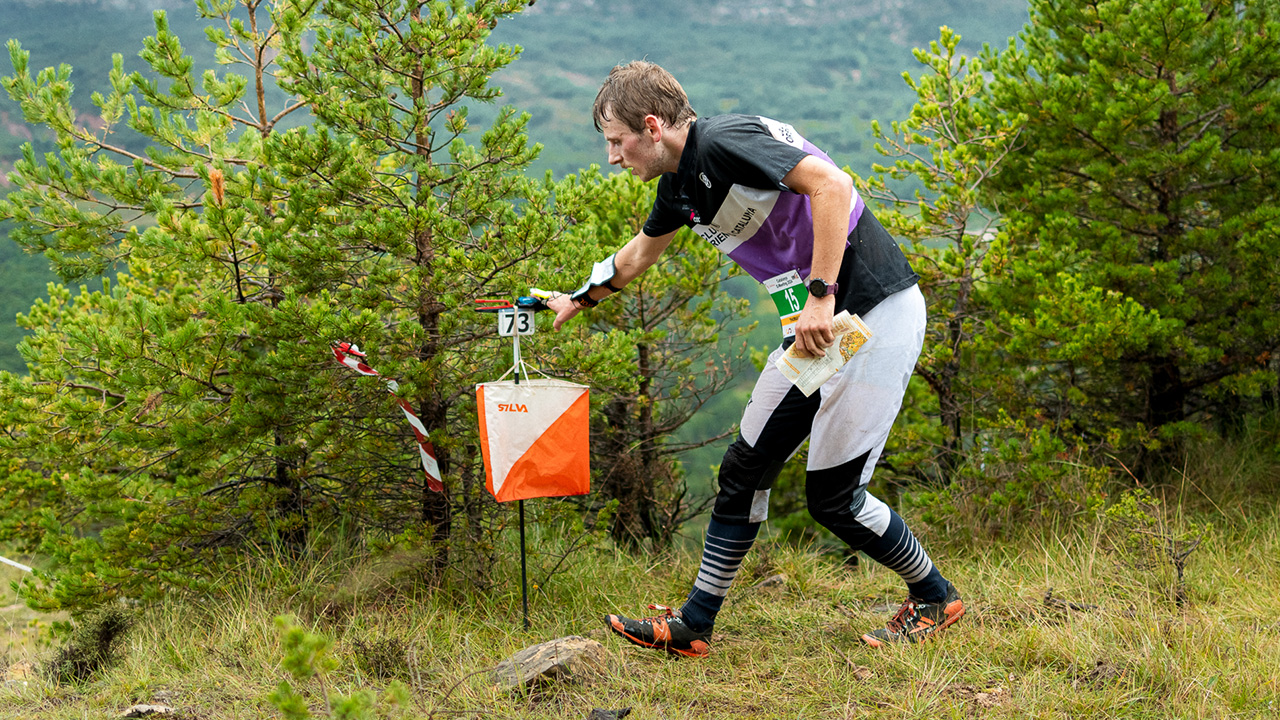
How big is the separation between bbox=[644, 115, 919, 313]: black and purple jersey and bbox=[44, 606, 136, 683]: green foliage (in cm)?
291

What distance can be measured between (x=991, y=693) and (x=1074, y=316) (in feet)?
9.28

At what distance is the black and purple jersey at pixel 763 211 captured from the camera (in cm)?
276

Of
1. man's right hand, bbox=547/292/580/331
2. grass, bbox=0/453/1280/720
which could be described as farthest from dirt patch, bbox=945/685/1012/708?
man's right hand, bbox=547/292/580/331

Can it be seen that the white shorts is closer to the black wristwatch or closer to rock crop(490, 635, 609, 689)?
the black wristwatch

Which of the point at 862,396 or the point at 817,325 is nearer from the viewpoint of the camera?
the point at 817,325

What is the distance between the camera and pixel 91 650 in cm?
379

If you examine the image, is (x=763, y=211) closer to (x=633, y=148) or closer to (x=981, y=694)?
(x=633, y=148)

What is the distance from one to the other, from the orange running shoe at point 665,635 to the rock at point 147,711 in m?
1.44

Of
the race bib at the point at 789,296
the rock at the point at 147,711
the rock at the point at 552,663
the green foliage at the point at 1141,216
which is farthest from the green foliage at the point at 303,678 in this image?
the green foliage at the point at 1141,216

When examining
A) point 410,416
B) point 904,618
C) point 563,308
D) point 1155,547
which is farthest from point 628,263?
point 1155,547

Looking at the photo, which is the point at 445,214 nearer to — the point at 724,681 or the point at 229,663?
the point at 229,663

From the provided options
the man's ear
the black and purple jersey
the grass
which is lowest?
the grass

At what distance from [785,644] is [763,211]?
1.57 m

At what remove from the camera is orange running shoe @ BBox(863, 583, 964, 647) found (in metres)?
3.18
